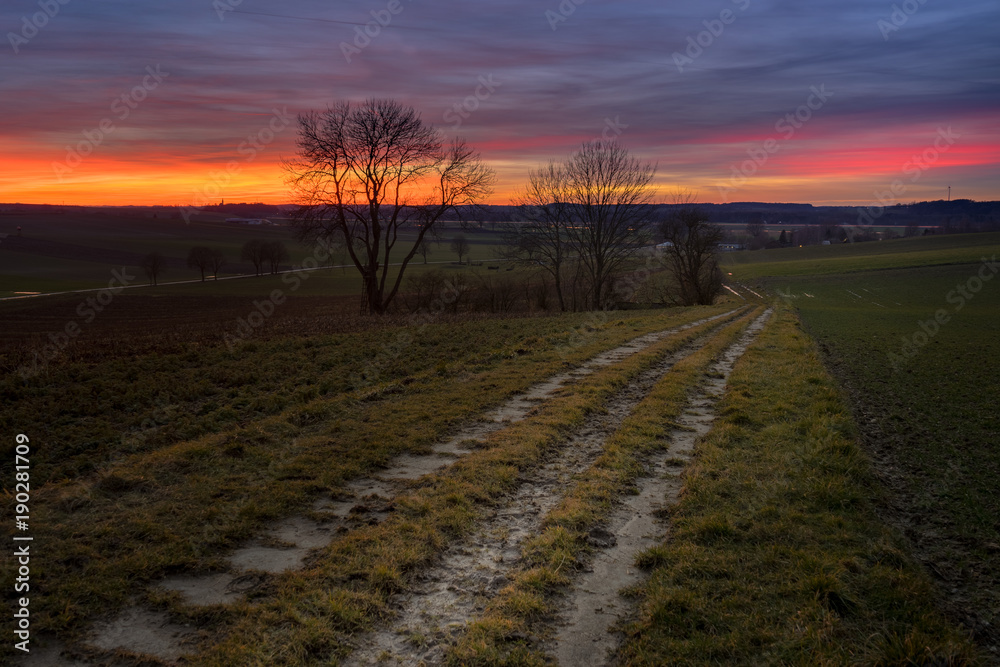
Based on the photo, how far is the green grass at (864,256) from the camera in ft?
264

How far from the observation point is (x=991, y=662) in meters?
3.89

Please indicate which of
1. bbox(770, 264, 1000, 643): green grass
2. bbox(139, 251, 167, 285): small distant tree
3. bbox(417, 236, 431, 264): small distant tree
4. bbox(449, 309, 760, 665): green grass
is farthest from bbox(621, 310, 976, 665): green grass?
bbox(139, 251, 167, 285): small distant tree

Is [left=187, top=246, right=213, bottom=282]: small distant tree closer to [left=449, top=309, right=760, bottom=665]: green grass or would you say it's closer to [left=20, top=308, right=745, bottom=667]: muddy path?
[left=20, top=308, right=745, bottom=667]: muddy path

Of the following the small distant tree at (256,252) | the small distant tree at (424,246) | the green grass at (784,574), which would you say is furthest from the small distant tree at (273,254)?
the green grass at (784,574)

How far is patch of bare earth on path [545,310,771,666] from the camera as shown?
12.9 feet

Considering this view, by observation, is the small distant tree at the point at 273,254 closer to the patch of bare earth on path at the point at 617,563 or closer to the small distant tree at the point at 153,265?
the small distant tree at the point at 153,265

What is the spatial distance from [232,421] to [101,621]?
5.05 m

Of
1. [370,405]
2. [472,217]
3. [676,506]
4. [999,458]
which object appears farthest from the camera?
[472,217]

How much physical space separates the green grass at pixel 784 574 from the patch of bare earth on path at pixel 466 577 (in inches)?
46.0

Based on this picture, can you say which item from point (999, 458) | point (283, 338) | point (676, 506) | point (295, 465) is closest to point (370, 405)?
point (295, 465)

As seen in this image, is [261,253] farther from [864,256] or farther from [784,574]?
[864,256]

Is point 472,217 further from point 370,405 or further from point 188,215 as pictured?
point 188,215

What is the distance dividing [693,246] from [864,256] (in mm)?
63069

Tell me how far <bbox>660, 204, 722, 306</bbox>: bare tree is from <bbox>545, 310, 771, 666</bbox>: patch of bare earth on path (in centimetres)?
4432
